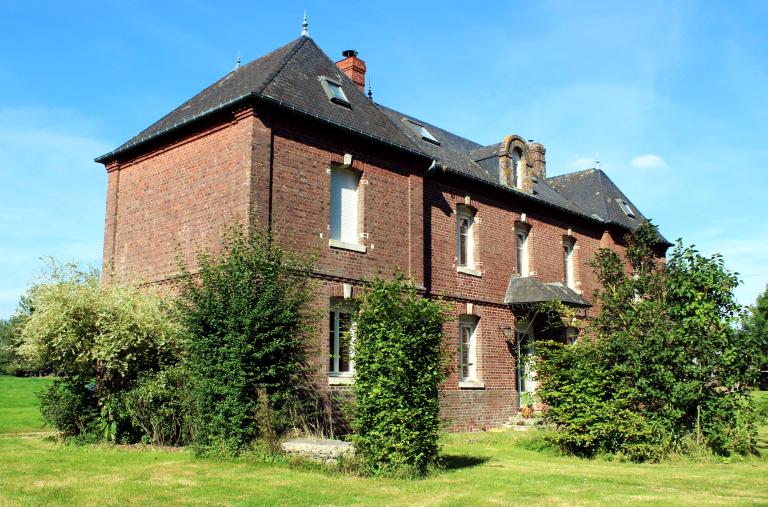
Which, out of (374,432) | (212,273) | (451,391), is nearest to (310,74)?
(212,273)

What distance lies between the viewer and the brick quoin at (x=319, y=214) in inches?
558

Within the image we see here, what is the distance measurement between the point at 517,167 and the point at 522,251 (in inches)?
104

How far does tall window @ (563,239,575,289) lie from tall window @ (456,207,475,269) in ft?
16.5

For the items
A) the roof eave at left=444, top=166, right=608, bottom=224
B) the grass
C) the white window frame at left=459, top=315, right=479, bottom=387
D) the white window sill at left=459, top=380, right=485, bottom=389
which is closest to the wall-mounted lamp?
the white window frame at left=459, top=315, right=479, bottom=387

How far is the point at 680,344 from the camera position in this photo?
12.8 m

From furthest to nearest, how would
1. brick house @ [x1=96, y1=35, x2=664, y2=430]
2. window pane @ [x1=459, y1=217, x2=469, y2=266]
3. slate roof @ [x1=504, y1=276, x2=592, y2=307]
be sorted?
1. slate roof @ [x1=504, y1=276, x2=592, y2=307]
2. window pane @ [x1=459, y1=217, x2=469, y2=266]
3. brick house @ [x1=96, y1=35, x2=664, y2=430]

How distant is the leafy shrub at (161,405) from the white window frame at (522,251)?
1204cm

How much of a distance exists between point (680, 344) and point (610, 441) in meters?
2.20

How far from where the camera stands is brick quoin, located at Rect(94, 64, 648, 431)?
46.5 feet

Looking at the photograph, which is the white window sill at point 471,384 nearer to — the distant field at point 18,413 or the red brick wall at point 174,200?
the red brick wall at point 174,200

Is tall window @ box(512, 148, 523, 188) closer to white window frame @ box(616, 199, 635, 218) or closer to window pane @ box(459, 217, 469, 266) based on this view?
window pane @ box(459, 217, 469, 266)

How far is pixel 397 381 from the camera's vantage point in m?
9.59

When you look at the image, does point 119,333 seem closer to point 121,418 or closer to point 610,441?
point 121,418

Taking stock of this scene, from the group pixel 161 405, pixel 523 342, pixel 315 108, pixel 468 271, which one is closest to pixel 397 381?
pixel 161 405
